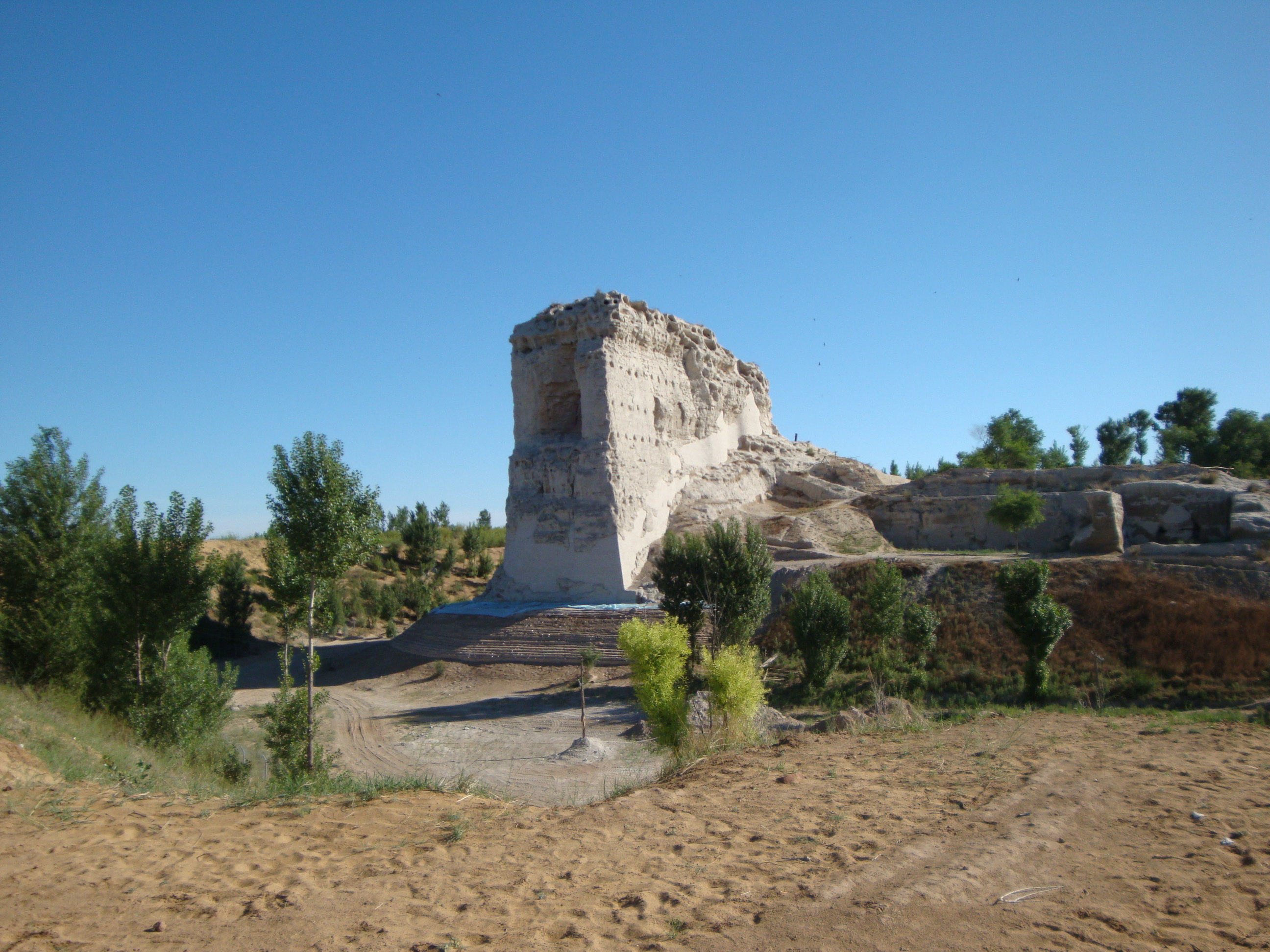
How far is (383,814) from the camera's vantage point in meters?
7.19

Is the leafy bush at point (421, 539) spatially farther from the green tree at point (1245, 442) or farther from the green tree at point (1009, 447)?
the green tree at point (1245, 442)

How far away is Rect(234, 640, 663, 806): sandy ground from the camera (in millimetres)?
11602

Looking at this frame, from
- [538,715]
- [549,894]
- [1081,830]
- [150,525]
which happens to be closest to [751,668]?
[1081,830]

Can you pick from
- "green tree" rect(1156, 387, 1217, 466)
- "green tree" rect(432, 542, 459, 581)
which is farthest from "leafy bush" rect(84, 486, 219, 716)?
"green tree" rect(1156, 387, 1217, 466)

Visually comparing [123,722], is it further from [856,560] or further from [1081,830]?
[856,560]

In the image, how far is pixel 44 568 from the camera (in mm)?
14641

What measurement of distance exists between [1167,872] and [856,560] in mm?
15059

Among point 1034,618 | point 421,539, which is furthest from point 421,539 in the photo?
point 1034,618

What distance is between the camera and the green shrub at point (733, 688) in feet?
31.0

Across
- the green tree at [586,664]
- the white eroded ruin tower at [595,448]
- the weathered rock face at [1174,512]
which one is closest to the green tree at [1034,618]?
the weathered rock face at [1174,512]

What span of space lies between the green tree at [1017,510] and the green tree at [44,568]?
21775mm

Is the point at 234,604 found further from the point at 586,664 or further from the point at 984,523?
the point at 984,523

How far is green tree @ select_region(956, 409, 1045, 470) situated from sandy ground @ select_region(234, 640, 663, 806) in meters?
25.7

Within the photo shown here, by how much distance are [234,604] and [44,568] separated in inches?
635
